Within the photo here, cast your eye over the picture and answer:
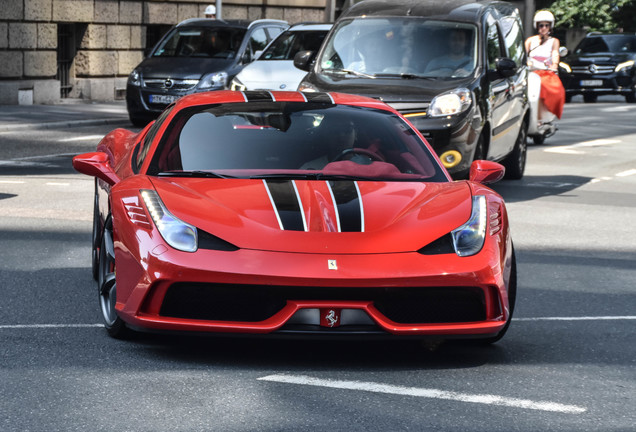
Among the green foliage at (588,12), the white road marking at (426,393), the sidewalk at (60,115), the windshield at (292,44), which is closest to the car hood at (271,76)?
the windshield at (292,44)

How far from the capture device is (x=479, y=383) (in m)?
5.43

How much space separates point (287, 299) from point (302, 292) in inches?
3.2

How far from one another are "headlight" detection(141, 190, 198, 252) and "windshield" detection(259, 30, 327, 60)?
13927 millimetres

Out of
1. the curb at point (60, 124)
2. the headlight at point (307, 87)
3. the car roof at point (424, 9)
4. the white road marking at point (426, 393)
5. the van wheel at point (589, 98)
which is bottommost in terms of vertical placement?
the van wheel at point (589, 98)

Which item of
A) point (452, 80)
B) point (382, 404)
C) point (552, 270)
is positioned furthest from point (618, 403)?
point (452, 80)

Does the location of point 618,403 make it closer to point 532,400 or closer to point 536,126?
point 532,400

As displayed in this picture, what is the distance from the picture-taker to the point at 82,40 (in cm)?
2783

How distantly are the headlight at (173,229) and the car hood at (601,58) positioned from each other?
29750 millimetres

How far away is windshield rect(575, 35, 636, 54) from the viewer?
3531cm

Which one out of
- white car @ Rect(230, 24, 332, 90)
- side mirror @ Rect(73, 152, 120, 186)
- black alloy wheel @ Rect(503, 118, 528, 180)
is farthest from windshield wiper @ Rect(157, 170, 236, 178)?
white car @ Rect(230, 24, 332, 90)

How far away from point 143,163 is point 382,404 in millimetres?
2156

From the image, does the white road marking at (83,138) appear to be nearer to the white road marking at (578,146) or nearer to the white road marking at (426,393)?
the white road marking at (578,146)

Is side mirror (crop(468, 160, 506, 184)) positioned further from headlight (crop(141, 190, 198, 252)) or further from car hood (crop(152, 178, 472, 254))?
headlight (crop(141, 190, 198, 252))

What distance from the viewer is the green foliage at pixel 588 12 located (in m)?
54.9
